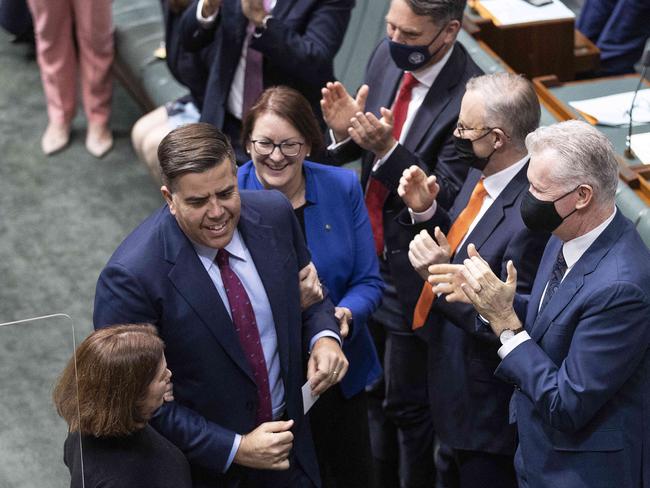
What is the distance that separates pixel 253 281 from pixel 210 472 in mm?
526

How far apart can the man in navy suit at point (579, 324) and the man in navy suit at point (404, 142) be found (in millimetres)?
717

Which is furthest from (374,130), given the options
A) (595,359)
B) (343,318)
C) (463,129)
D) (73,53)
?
(73,53)

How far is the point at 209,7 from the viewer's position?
162 inches

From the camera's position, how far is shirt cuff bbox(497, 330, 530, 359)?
2789mm

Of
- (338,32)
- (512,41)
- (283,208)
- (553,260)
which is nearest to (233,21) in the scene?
(338,32)

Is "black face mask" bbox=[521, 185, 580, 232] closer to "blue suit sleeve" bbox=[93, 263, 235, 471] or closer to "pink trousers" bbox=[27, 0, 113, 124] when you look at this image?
"blue suit sleeve" bbox=[93, 263, 235, 471]

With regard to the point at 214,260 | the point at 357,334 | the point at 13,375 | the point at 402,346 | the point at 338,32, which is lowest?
the point at 402,346

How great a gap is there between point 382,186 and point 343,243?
1.66 feet

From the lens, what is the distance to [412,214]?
11.1 feet

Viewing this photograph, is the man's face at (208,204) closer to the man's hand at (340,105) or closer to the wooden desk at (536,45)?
the man's hand at (340,105)

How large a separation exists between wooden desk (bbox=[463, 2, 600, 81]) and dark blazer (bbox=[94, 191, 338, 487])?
1872 mm

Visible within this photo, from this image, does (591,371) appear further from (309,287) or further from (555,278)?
(309,287)

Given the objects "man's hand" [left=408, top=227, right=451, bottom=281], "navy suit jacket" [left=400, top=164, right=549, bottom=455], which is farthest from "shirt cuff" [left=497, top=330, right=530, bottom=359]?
"man's hand" [left=408, top=227, right=451, bottom=281]

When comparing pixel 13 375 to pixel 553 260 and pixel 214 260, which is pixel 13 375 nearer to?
pixel 214 260
